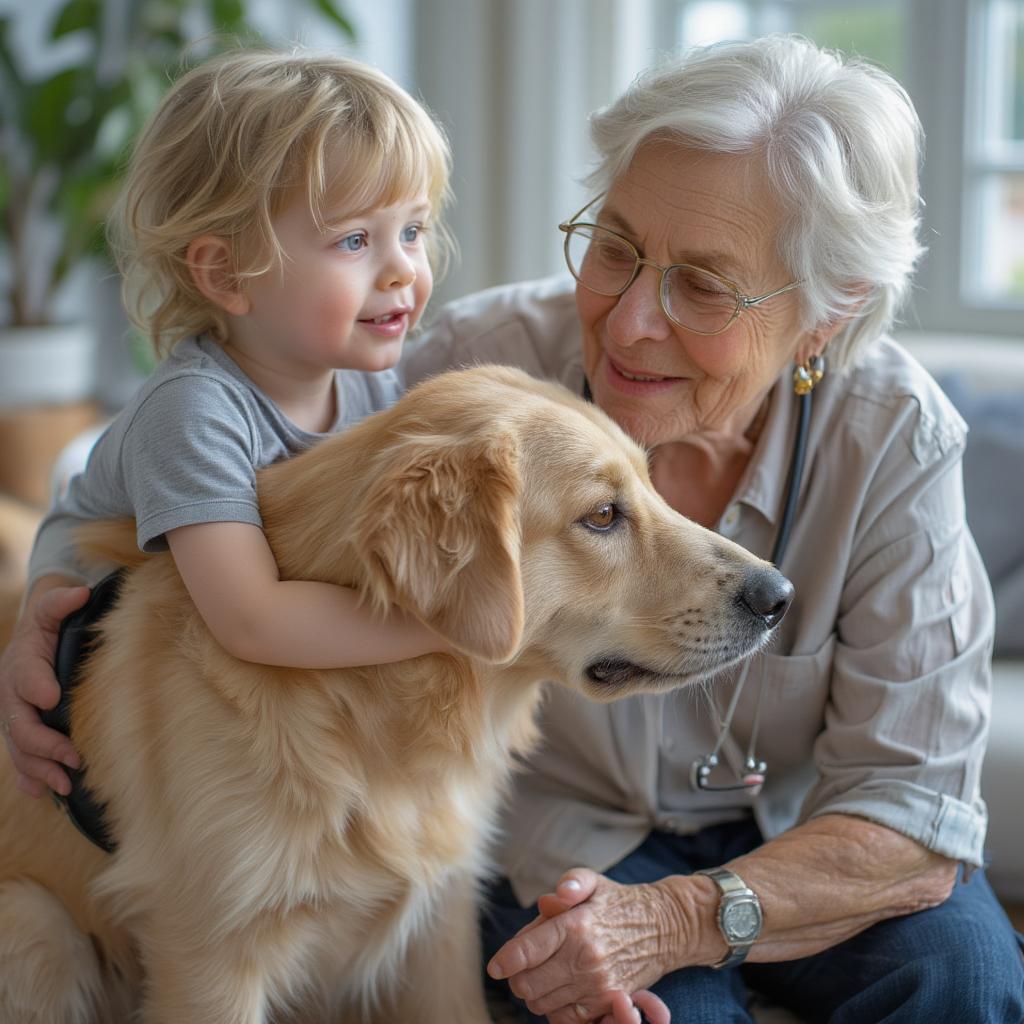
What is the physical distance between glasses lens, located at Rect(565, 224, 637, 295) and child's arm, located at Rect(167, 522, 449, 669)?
554 millimetres

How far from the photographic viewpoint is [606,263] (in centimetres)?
162

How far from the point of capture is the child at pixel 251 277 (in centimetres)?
135

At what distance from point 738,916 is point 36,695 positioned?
2.83ft

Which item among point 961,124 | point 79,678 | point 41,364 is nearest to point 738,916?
point 79,678

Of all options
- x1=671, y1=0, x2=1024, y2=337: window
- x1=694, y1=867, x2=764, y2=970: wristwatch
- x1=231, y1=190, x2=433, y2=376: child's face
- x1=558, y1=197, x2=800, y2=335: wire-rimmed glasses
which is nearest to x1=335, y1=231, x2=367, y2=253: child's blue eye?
x1=231, y1=190, x2=433, y2=376: child's face

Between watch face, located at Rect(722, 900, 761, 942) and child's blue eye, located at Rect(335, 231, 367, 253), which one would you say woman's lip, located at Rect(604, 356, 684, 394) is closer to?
child's blue eye, located at Rect(335, 231, 367, 253)

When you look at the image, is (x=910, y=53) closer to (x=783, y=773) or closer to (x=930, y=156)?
(x=930, y=156)

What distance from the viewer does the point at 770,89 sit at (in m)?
→ 1.55

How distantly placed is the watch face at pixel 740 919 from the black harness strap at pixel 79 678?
2.35ft

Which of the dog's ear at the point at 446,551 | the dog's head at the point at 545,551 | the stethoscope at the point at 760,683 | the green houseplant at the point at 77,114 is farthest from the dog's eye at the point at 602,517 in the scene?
the green houseplant at the point at 77,114

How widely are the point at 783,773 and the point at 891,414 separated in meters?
0.54

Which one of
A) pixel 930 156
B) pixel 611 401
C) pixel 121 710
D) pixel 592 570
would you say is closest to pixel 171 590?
pixel 121 710

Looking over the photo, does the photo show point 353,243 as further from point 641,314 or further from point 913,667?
point 913,667

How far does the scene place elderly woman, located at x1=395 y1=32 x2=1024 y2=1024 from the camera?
1508mm
